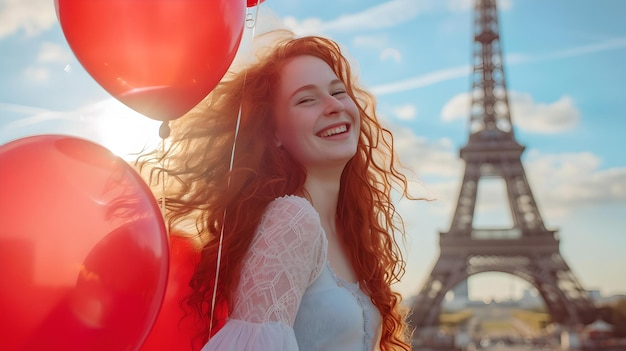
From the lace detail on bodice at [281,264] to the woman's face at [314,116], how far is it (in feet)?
0.80

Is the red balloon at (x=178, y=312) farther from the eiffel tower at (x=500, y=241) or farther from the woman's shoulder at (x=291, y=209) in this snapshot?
the eiffel tower at (x=500, y=241)

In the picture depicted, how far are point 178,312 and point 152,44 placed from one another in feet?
2.06

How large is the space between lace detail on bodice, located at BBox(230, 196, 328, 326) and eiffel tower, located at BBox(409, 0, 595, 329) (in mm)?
18985

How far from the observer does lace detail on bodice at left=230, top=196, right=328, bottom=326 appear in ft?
5.01

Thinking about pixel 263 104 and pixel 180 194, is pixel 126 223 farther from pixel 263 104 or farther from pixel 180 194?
pixel 263 104

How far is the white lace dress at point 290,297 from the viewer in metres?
1.52

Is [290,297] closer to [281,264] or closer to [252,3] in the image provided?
[281,264]

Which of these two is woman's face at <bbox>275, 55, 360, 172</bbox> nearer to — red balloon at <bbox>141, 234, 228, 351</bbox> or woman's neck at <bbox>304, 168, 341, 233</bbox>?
woman's neck at <bbox>304, 168, 341, 233</bbox>

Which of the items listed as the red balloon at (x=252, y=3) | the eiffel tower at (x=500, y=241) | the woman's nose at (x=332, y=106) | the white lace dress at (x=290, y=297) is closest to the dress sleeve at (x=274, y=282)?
the white lace dress at (x=290, y=297)

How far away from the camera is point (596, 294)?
27281mm

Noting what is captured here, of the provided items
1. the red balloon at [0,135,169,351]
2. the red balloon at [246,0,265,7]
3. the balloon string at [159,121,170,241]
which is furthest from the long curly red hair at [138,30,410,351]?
the red balloon at [0,135,169,351]

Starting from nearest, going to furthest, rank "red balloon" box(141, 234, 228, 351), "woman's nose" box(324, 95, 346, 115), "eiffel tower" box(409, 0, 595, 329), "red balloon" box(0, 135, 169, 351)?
"red balloon" box(0, 135, 169, 351)
"red balloon" box(141, 234, 228, 351)
"woman's nose" box(324, 95, 346, 115)
"eiffel tower" box(409, 0, 595, 329)

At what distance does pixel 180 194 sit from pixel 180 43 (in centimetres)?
47

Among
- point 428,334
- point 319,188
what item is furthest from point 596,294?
point 319,188
